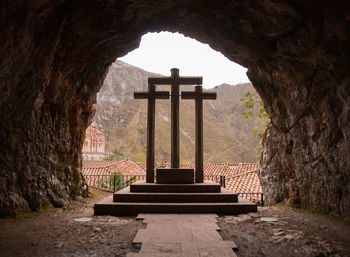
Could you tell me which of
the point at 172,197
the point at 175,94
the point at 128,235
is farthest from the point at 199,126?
the point at 128,235

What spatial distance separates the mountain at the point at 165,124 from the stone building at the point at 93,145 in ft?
15.9

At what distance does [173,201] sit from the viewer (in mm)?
6363

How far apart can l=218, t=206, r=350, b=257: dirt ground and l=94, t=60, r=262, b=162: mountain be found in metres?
55.9

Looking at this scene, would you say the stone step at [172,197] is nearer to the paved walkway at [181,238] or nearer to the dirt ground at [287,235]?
the dirt ground at [287,235]

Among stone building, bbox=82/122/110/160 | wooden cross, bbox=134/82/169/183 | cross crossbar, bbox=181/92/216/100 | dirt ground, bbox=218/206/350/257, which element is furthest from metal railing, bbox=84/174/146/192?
stone building, bbox=82/122/110/160

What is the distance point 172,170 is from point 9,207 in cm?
397

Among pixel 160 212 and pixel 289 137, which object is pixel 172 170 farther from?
pixel 289 137

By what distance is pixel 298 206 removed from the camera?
22.8 feet

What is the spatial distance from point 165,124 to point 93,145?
2846 cm

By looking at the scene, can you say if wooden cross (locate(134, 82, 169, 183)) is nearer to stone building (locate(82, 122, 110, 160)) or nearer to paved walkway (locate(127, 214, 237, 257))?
paved walkway (locate(127, 214, 237, 257))

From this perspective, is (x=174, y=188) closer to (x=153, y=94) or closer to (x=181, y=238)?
(x=181, y=238)

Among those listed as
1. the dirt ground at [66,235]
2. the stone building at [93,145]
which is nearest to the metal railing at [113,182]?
the dirt ground at [66,235]

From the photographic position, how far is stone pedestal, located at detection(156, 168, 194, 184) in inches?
283

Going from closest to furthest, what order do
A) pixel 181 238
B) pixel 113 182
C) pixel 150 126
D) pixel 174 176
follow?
pixel 181 238 → pixel 174 176 → pixel 150 126 → pixel 113 182
